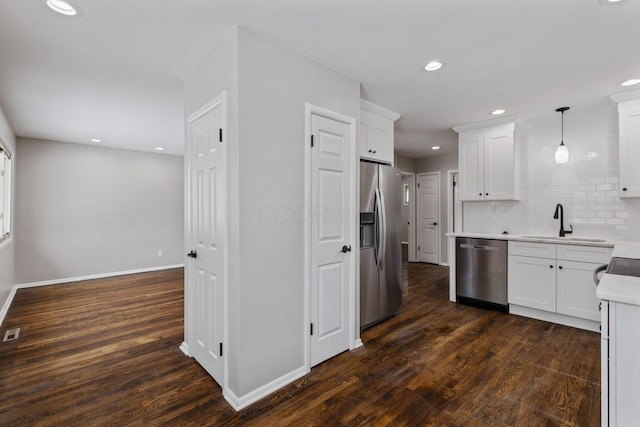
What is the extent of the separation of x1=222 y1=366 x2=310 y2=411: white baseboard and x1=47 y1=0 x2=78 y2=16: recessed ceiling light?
8.32ft

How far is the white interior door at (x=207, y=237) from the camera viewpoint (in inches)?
83.3

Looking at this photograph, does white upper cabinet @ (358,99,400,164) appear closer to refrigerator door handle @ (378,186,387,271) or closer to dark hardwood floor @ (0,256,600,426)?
refrigerator door handle @ (378,186,387,271)

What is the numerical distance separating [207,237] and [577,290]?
147 inches

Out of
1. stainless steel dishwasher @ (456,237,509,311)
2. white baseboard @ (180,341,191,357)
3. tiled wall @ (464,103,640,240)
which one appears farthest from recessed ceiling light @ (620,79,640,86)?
white baseboard @ (180,341,191,357)

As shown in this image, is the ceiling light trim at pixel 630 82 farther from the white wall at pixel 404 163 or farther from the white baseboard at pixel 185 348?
the white baseboard at pixel 185 348

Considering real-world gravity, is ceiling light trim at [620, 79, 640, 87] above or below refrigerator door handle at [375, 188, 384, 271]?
above

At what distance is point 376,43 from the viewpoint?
2.17 meters

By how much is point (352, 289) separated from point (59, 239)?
17.7ft

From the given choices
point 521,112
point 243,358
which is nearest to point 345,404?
point 243,358

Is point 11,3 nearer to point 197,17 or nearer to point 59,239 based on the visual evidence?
point 197,17

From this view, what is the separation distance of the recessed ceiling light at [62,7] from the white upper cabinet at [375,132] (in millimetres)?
2362

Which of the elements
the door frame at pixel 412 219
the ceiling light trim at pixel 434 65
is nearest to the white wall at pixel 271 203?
the ceiling light trim at pixel 434 65

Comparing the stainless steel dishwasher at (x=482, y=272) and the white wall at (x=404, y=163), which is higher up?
the white wall at (x=404, y=163)

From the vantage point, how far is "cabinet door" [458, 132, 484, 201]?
13.5ft
